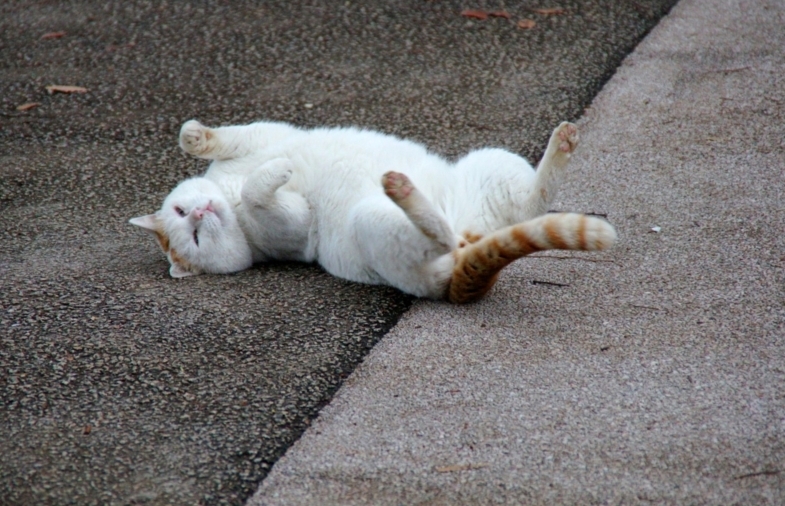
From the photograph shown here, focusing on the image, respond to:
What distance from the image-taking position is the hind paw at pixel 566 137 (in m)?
3.02

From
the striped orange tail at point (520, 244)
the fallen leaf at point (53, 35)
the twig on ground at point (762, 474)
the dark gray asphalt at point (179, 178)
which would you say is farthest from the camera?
the fallen leaf at point (53, 35)

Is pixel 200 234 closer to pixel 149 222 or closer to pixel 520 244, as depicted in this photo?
pixel 149 222

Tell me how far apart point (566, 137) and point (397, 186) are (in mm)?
700

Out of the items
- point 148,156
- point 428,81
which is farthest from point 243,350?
point 428,81

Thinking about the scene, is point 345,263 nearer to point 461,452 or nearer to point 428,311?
point 428,311

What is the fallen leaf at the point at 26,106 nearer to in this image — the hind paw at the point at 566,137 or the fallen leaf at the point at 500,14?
the fallen leaf at the point at 500,14

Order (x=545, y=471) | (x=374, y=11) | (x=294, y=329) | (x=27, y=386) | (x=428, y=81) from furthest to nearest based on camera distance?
(x=374, y=11) → (x=428, y=81) → (x=294, y=329) → (x=27, y=386) → (x=545, y=471)

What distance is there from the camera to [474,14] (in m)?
5.93

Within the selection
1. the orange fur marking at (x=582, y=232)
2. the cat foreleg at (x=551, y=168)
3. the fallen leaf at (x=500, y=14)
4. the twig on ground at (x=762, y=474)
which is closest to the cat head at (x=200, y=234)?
the cat foreleg at (x=551, y=168)

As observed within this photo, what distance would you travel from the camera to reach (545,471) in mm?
2256

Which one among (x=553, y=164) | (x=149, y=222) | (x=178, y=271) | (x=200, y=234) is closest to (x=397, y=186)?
(x=553, y=164)

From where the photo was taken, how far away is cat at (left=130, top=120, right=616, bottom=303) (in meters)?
2.90

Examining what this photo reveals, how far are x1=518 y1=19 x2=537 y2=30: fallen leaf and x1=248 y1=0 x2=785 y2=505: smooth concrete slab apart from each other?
1855 millimetres

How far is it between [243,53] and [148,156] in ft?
4.78
